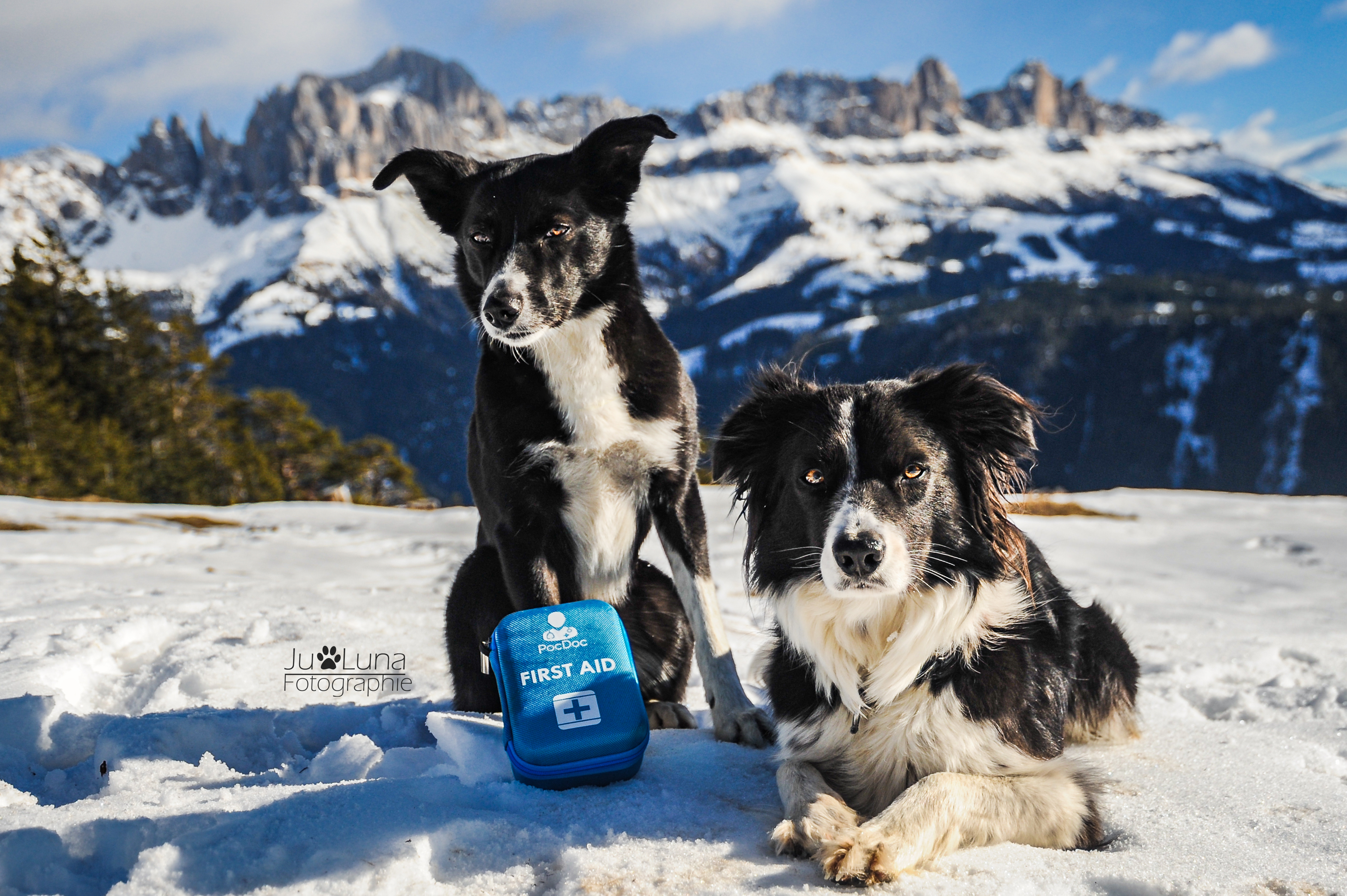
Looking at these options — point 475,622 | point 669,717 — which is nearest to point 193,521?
point 475,622

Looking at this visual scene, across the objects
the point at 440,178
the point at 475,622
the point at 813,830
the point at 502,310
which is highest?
the point at 440,178

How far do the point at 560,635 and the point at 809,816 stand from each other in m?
1.14

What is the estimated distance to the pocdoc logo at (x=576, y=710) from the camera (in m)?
2.95

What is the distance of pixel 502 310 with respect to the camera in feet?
11.5

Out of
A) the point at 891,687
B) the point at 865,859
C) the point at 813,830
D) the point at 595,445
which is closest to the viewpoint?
the point at 865,859

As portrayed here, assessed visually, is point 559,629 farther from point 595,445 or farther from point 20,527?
point 20,527

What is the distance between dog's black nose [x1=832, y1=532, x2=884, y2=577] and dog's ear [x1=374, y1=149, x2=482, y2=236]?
8.44 feet

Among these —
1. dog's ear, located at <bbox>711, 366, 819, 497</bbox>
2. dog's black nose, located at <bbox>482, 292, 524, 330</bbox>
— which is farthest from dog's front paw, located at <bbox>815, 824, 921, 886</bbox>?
dog's black nose, located at <bbox>482, 292, 524, 330</bbox>

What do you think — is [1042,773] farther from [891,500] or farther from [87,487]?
[87,487]

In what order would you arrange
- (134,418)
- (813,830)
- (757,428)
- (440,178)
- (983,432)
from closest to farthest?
(813,830)
(983,432)
(757,428)
(440,178)
(134,418)

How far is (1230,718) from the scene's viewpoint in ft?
14.1

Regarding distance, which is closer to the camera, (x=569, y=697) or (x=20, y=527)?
(x=569, y=697)

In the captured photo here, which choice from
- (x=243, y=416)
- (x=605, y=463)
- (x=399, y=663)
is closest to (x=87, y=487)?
(x=243, y=416)

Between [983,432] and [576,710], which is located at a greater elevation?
[983,432]
